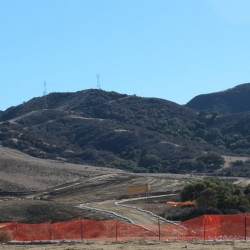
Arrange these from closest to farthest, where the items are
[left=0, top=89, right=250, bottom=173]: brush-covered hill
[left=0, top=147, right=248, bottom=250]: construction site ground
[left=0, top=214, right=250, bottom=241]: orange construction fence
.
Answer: [left=0, top=214, right=250, bottom=241]: orange construction fence, [left=0, top=147, right=248, bottom=250]: construction site ground, [left=0, top=89, right=250, bottom=173]: brush-covered hill

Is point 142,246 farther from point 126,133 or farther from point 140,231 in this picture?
point 126,133

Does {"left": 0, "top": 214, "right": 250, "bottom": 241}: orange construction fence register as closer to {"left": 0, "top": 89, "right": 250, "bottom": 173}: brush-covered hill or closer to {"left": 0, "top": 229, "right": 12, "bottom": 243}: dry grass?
{"left": 0, "top": 229, "right": 12, "bottom": 243}: dry grass

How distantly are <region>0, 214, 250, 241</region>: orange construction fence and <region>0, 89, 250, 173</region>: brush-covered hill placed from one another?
223ft

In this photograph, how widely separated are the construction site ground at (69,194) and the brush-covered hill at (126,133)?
18.3 metres

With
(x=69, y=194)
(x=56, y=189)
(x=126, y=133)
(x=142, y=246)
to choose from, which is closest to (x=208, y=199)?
(x=142, y=246)

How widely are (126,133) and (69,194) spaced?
63142 millimetres

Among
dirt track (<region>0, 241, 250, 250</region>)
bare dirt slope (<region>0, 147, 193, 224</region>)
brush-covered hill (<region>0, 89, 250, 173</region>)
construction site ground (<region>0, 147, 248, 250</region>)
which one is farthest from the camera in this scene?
brush-covered hill (<region>0, 89, 250, 173</region>)

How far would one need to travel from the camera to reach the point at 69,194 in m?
65.4

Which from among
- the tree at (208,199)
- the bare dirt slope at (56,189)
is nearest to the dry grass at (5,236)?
the bare dirt slope at (56,189)

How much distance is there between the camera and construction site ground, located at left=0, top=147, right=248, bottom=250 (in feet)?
125

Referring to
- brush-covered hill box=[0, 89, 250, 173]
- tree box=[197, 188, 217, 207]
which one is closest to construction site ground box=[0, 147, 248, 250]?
tree box=[197, 188, 217, 207]

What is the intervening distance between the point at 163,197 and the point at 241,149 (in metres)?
69.3

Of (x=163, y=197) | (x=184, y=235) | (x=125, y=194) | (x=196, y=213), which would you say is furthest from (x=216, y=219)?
(x=125, y=194)

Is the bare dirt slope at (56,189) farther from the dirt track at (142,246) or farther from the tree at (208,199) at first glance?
the dirt track at (142,246)
